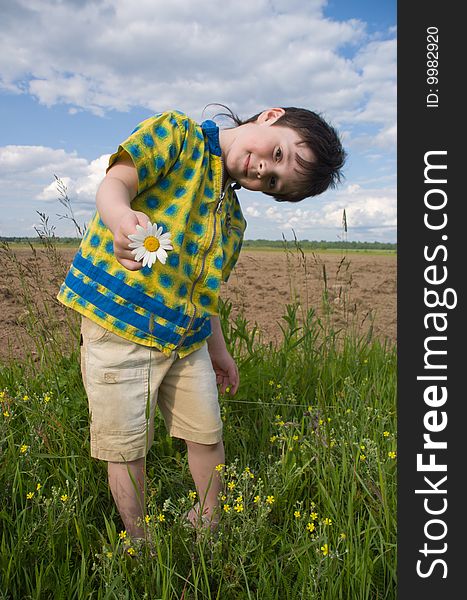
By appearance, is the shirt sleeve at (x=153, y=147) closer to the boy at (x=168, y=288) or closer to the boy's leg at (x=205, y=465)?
the boy at (x=168, y=288)

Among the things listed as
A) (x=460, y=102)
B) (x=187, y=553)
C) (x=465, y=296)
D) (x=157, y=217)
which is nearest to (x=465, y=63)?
(x=460, y=102)

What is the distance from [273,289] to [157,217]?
469 centimetres

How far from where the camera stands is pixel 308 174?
2.10 m

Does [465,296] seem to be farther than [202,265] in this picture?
No

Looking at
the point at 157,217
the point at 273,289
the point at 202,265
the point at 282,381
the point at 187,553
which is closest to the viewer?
the point at 187,553

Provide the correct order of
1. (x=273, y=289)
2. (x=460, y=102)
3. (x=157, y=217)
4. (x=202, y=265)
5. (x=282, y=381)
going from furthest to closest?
(x=273, y=289) < (x=282, y=381) < (x=202, y=265) < (x=157, y=217) < (x=460, y=102)

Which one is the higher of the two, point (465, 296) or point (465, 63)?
point (465, 63)

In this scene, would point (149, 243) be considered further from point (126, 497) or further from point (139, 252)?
point (126, 497)

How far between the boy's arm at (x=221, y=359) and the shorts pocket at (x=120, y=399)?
492 millimetres

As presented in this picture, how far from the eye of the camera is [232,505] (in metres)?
1.79

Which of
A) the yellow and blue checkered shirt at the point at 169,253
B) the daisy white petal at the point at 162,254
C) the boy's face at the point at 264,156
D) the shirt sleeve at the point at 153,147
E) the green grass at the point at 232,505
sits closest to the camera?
the daisy white petal at the point at 162,254

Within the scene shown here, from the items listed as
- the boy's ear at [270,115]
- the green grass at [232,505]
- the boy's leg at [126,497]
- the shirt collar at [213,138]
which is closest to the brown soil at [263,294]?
the green grass at [232,505]

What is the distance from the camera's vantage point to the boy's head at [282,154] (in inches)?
79.3

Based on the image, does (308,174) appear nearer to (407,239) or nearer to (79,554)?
(407,239)
